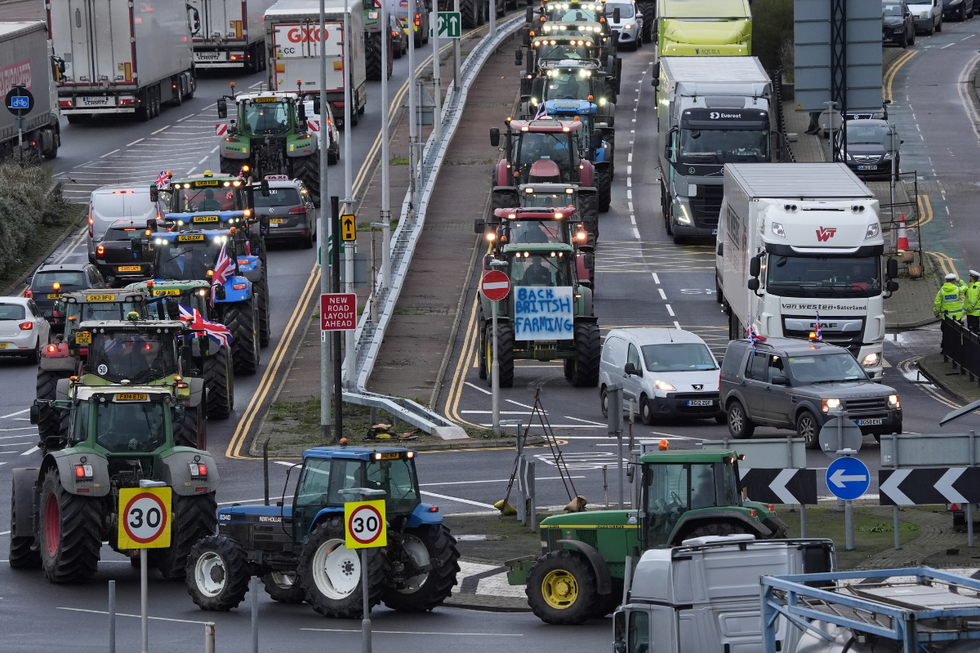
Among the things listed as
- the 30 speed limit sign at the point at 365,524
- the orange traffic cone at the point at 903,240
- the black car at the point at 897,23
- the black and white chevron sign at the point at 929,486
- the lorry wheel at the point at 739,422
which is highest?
the black car at the point at 897,23

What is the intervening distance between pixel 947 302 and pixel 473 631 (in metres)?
20.3

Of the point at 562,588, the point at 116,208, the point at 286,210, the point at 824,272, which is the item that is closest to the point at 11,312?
the point at 116,208

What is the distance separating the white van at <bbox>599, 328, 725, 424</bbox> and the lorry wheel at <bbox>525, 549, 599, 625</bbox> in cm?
1235

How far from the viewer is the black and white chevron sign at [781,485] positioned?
2122 centimetres

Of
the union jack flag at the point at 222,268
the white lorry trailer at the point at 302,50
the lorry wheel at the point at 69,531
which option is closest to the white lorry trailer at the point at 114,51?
the white lorry trailer at the point at 302,50

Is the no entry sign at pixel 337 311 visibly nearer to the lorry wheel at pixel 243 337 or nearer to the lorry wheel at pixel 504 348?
the lorry wheel at pixel 504 348

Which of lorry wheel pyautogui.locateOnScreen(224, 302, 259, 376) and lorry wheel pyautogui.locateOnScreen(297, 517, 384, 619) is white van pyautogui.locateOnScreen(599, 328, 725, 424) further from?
lorry wheel pyautogui.locateOnScreen(297, 517, 384, 619)

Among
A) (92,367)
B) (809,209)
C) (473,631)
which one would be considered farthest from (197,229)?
(473,631)

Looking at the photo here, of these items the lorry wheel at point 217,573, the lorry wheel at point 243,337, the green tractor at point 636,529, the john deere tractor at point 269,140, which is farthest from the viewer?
the john deere tractor at point 269,140

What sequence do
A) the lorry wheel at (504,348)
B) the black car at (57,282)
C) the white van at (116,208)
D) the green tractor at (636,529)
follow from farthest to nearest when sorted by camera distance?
the white van at (116,208) → the black car at (57,282) → the lorry wheel at (504,348) → the green tractor at (636,529)

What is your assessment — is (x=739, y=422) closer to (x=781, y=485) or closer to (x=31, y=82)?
(x=781, y=485)

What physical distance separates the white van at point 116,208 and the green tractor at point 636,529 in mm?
26554

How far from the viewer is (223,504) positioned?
2619 cm

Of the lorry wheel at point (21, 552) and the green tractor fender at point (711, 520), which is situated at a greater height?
the green tractor fender at point (711, 520)
